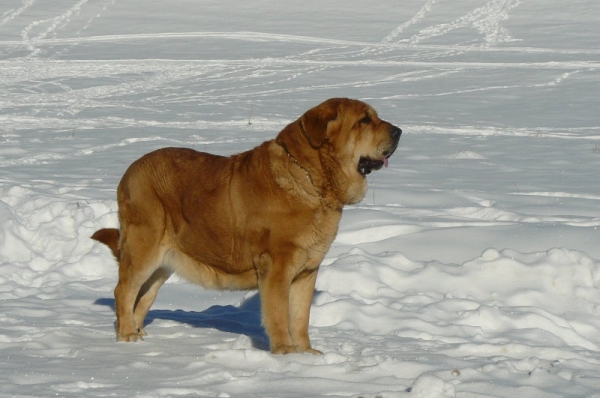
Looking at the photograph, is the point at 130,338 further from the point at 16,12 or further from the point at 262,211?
the point at 16,12

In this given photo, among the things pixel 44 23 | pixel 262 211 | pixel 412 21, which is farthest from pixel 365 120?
pixel 44 23

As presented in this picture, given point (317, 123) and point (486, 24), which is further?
point (486, 24)

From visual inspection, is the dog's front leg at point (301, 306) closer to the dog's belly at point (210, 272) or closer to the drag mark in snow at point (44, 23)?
the dog's belly at point (210, 272)

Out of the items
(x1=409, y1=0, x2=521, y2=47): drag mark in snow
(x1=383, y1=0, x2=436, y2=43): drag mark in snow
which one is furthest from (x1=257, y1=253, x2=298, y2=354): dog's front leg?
(x1=383, y1=0, x2=436, y2=43): drag mark in snow

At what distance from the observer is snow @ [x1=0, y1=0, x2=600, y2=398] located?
4762mm

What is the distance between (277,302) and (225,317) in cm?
146

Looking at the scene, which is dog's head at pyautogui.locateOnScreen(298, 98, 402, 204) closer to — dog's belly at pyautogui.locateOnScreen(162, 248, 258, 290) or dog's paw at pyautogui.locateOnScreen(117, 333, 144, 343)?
dog's belly at pyautogui.locateOnScreen(162, 248, 258, 290)

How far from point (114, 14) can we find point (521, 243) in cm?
3186

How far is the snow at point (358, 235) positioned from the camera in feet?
15.6

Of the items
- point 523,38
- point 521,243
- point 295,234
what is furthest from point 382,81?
point 295,234

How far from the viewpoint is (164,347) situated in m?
5.60

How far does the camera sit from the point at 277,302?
535cm

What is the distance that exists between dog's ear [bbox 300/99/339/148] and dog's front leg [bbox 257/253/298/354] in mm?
745

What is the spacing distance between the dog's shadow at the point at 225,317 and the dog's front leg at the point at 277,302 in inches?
18.6
